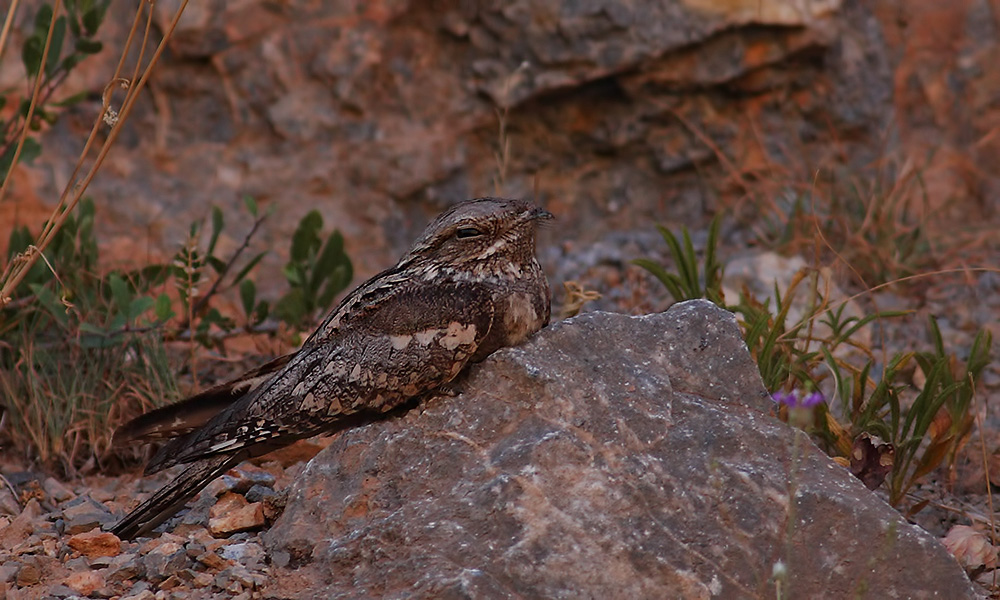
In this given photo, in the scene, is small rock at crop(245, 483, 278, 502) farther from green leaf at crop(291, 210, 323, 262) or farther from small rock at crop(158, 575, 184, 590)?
green leaf at crop(291, 210, 323, 262)

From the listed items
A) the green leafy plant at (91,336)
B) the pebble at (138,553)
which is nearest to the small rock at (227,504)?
the pebble at (138,553)

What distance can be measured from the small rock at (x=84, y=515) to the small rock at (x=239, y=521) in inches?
16.3

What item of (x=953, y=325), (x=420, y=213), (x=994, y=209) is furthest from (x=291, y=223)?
(x=994, y=209)

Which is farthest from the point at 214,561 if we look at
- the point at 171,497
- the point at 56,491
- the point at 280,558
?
the point at 56,491

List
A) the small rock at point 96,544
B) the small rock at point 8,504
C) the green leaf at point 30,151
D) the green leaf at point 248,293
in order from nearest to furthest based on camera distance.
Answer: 1. the small rock at point 96,544
2. the small rock at point 8,504
3. the green leaf at point 30,151
4. the green leaf at point 248,293

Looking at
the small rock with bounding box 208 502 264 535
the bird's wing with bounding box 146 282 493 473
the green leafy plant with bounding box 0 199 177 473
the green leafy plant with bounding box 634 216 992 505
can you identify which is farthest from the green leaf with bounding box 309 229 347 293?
the green leafy plant with bounding box 634 216 992 505

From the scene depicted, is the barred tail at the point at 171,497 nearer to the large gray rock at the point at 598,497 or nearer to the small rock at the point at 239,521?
the small rock at the point at 239,521

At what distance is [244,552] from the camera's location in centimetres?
294

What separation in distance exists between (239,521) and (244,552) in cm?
22

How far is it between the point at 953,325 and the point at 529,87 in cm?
250

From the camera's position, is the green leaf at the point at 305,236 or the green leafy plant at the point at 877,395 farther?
the green leaf at the point at 305,236

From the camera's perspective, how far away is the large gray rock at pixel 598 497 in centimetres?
261

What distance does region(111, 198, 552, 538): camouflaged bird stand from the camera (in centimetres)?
311

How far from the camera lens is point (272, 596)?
271cm
